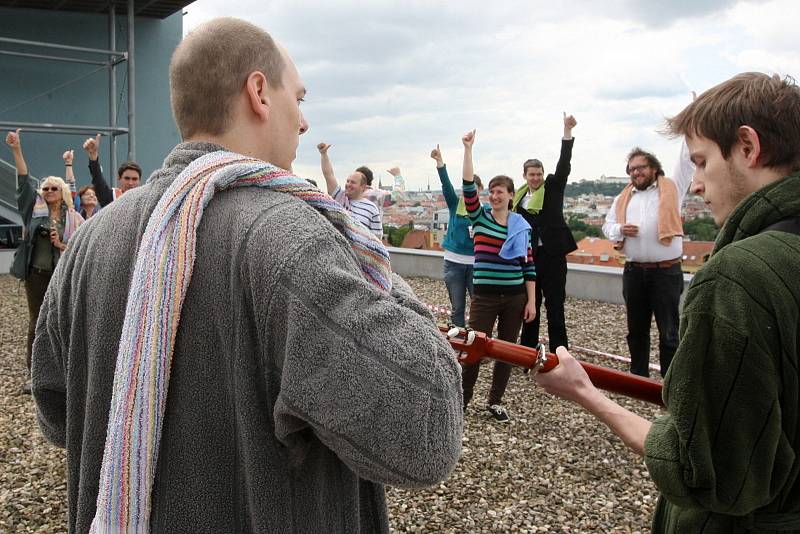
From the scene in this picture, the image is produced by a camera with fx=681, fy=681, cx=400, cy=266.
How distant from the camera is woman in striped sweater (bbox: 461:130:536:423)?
5.45m

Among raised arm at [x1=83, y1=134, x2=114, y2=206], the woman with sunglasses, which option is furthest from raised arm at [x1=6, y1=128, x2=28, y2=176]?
raised arm at [x1=83, y1=134, x2=114, y2=206]

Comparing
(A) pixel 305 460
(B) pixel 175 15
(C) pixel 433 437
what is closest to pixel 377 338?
(C) pixel 433 437

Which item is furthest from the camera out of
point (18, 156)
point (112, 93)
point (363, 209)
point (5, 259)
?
point (112, 93)

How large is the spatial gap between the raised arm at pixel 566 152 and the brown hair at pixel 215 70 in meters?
5.35

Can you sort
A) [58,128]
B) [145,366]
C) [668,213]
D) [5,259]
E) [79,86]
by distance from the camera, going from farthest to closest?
[79,86], [58,128], [5,259], [668,213], [145,366]

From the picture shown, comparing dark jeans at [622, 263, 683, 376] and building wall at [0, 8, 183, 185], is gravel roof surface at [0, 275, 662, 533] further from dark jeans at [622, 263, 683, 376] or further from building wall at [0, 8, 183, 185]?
building wall at [0, 8, 183, 185]

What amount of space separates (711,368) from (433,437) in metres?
0.64

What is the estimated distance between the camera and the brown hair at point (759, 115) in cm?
150

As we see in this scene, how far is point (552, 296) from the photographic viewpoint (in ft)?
22.8

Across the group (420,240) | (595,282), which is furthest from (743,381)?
(420,240)

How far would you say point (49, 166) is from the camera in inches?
763

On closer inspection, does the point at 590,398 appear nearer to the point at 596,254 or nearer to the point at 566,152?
the point at 566,152

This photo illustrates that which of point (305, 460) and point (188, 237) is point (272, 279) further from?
point (305, 460)

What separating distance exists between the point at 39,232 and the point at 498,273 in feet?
13.9
